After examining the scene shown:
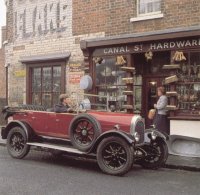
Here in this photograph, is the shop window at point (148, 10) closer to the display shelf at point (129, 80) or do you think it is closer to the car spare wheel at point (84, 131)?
the display shelf at point (129, 80)

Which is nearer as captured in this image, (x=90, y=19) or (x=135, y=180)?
(x=135, y=180)

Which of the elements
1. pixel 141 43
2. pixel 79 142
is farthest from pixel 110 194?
pixel 141 43

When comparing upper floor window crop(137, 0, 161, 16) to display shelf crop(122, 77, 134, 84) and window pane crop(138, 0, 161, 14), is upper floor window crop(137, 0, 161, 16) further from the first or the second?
display shelf crop(122, 77, 134, 84)

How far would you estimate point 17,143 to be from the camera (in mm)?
10453

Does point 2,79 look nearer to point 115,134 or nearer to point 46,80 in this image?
point 46,80

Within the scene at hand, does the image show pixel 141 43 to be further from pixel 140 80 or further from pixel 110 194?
pixel 110 194

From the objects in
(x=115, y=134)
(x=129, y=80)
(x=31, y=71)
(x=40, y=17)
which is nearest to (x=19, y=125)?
(x=115, y=134)

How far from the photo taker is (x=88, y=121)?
902 cm

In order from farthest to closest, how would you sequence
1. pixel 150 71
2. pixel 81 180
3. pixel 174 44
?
pixel 150 71
pixel 174 44
pixel 81 180

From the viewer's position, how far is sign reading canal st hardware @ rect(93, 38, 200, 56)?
1202 centimetres

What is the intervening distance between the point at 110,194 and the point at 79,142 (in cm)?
243

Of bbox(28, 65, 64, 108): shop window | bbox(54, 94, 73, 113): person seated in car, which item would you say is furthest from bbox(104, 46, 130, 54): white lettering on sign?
bbox(54, 94, 73, 113): person seated in car

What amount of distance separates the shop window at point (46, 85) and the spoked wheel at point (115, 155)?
6.97 metres

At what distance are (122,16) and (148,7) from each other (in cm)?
90
